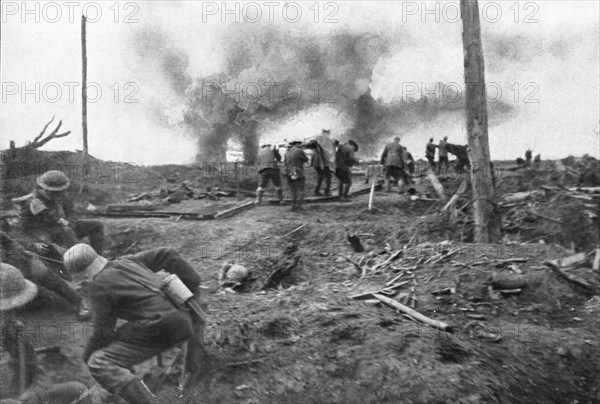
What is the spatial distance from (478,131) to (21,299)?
5.55 m

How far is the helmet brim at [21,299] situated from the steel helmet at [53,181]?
1312 mm

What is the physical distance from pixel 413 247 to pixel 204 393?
335 centimetres

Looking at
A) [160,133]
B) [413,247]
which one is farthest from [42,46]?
[413,247]

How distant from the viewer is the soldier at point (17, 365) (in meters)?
3.25

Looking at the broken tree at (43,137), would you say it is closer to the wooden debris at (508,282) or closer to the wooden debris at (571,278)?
the wooden debris at (508,282)

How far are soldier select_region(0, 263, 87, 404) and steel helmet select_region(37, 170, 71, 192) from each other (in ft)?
4.54

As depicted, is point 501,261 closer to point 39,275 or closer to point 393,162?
point 39,275

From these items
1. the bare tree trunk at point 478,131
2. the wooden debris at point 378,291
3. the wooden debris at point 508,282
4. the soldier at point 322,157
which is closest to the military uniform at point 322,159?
the soldier at point 322,157

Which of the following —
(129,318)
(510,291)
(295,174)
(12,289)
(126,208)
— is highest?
(295,174)

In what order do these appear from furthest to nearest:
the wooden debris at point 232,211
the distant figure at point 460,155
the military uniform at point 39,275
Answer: the distant figure at point 460,155, the wooden debris at point 232,211, the military uniform at point 39,275

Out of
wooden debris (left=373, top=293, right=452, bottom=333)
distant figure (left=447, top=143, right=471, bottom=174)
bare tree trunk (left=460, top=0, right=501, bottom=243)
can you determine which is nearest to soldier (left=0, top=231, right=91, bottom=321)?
wooden debris (left=373, top=293, right=452, bottom=333)

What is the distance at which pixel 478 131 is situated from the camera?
6.48 m

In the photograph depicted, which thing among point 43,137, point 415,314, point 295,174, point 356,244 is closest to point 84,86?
point 43,137

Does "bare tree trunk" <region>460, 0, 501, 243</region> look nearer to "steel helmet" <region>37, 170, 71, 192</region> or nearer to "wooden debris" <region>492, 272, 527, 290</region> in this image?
"wooden debris" <region>492, 272, 527, 290</region>
